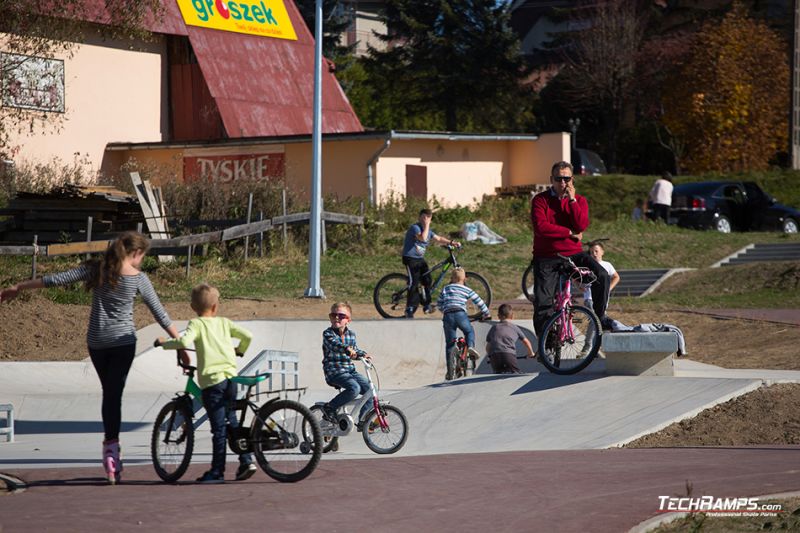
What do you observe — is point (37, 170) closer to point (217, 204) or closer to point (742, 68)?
point (217, 204)

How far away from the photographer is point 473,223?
27.7m

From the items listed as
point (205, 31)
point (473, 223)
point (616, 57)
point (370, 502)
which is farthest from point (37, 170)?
point (616, 57)

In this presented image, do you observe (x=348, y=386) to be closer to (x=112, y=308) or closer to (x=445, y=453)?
(x=445, y=453)

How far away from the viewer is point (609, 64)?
52062mm

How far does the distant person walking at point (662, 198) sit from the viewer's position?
31.2m

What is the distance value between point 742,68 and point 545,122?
12.2 metres

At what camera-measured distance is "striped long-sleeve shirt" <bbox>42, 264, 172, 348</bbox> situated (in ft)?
27.5

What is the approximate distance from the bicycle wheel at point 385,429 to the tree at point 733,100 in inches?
1420

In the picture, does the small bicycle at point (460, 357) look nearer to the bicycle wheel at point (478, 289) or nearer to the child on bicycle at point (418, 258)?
the bicycle wheel at point (478, 289)

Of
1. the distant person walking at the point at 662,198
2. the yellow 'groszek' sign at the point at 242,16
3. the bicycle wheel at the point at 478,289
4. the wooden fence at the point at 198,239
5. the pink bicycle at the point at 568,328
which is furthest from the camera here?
the yellow 'groszek' sign at the point at 242,16

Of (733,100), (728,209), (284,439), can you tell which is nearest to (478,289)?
(284,439)

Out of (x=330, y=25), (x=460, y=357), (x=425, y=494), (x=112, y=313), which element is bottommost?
(x=425, y=494)

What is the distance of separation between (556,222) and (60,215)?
15392 millimetres

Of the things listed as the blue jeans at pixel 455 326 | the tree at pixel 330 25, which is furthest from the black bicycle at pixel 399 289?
Result: the tree at pixel 330 25
